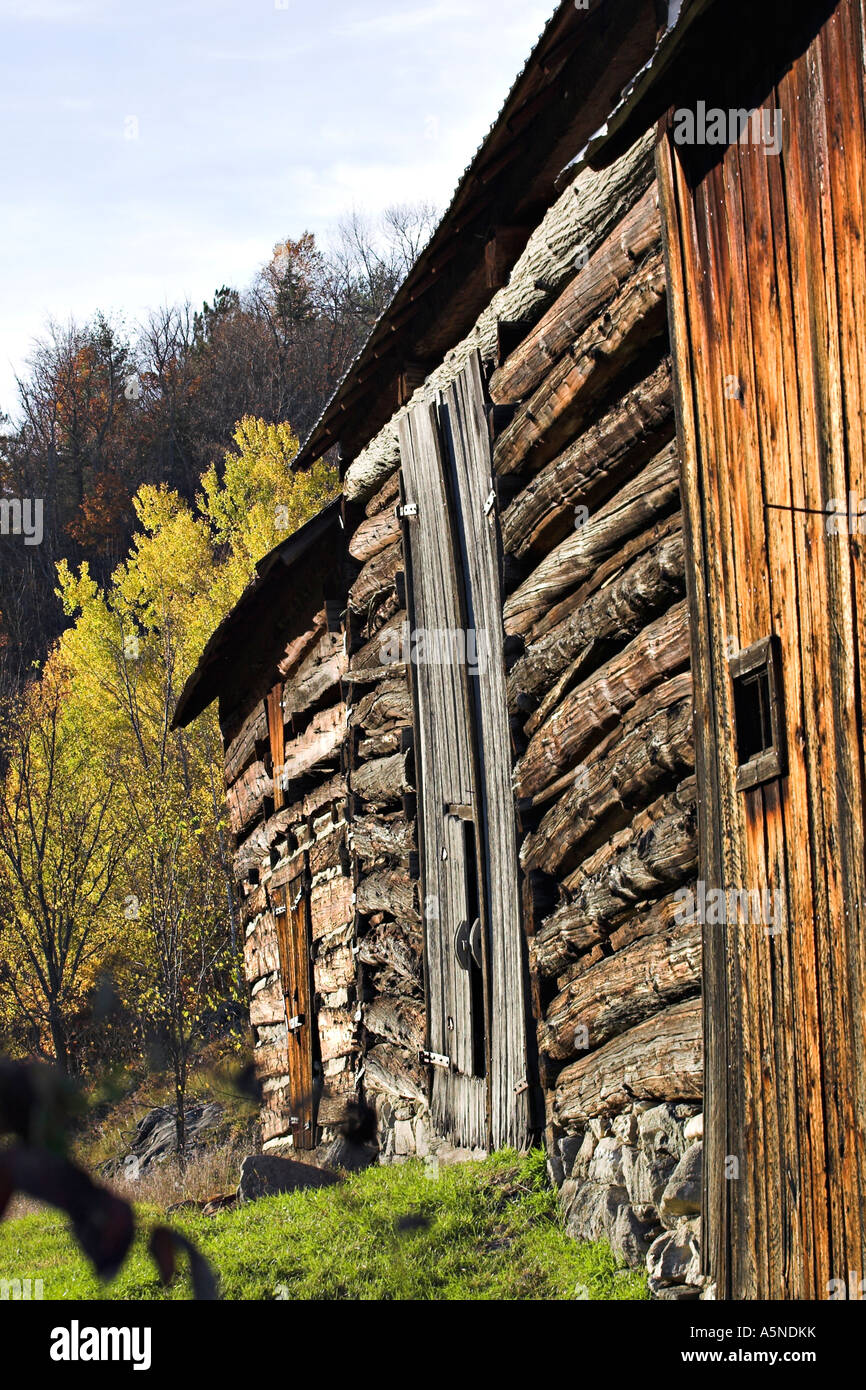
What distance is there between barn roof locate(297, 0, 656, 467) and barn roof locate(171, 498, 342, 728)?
1020mm

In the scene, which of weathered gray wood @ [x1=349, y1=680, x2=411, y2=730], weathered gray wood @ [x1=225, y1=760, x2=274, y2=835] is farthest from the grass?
weathered gray wood @ [x1=225, y1=760, x2=274, y2=835]

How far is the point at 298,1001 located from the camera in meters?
9.98

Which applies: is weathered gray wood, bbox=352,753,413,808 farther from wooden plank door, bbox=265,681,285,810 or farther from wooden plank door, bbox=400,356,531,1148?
wooden plank door, bbox=265,681,285,810

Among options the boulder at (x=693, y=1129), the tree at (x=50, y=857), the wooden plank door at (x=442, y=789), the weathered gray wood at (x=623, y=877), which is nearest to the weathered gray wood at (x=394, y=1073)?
the wooden plank door at (x=442, y=789)

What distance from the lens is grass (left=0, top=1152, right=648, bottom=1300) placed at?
4.74 metres

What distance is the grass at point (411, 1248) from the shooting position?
474 cm

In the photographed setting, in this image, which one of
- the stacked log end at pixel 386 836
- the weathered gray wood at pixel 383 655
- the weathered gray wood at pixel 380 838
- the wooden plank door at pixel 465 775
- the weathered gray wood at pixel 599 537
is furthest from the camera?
the weathered gray wood at pixel 383 655

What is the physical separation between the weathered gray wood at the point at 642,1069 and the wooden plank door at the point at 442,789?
1192 mm

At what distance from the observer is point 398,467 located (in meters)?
8.03

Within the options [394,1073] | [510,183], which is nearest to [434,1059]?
[394,1073]

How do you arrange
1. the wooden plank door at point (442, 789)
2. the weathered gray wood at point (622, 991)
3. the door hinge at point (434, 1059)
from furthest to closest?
the door hinge at point (434, 1059)
the wooden plank door at point (442, 789)
the weathered gray wood at point (622, 991)

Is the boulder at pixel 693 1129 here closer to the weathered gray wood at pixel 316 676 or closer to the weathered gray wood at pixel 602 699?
the weathered gray wood at pixel 602 699
